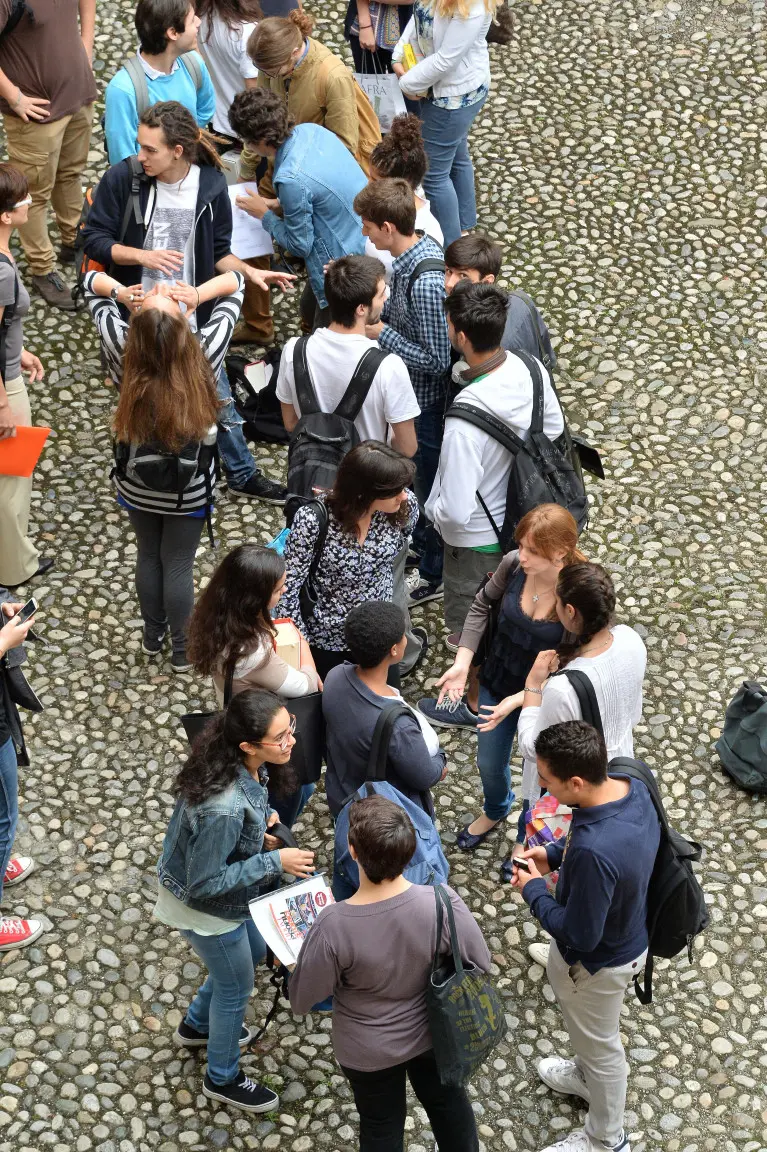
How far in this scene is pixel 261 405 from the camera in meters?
7.49

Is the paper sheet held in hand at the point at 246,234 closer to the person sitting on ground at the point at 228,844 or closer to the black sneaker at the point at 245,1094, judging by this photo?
the person sitting on ground at the point at 228,844

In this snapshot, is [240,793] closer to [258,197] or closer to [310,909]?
[310,909]

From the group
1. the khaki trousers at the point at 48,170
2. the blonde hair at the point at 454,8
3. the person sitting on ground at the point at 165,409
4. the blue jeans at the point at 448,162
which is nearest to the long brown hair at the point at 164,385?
the person sitting on ground at the point at 165,409

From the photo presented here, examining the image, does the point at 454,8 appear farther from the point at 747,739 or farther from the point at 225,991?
the point at 225,991

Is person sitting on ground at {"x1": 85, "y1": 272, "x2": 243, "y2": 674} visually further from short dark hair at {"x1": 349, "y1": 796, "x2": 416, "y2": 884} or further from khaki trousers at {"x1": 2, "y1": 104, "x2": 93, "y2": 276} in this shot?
short dark hair at {"x1": 349, "y1": 796, "x2": 416, "y2": 884}

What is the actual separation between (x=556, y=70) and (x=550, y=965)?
8018mm

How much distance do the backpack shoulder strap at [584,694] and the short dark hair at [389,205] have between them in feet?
8.59

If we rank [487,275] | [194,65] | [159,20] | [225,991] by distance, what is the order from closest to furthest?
[225,991]
[487,275]
[159,20]
[194,65]

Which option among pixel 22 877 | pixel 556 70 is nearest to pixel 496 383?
pixel 22 877

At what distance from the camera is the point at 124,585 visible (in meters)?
6.82

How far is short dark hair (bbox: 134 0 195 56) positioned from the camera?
21.4 feet

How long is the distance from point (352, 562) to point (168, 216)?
2.16m

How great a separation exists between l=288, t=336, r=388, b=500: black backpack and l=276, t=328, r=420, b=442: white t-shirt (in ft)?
0.09

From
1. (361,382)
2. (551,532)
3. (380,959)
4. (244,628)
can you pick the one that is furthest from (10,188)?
(380,959)
